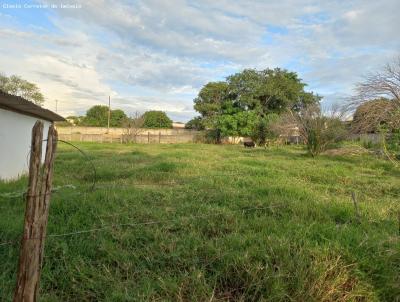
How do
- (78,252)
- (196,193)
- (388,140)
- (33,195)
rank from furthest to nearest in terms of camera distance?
1. (388,140)
2. (196,193)
3. (78,252)
4. (33,195)

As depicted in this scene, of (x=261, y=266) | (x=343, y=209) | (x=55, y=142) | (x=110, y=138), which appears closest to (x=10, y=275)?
(x=55, y=142)

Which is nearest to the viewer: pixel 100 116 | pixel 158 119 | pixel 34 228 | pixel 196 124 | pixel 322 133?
pixel 34 228

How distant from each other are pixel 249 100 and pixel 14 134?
29469 mm

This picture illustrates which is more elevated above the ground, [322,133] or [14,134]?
[322,133]

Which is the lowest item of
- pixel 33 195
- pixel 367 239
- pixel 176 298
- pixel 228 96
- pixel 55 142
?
pixel 176 298

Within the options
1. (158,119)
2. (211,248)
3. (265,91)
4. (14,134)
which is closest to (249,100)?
(265,91)

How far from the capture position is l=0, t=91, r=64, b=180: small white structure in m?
8.48

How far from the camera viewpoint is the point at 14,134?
938cm

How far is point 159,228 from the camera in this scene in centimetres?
426

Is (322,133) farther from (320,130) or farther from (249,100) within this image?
(249,100)

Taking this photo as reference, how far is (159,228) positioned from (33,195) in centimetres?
232

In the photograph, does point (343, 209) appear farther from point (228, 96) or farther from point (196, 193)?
Result: point (228, 96)

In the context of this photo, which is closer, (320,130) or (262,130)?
(320,130)

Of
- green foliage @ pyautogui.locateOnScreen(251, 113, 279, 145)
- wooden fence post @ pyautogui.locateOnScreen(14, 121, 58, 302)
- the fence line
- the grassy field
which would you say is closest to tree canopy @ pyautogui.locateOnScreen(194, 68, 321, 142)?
green foliage @ pyautogui.locateOnScreen(251, 113, 279, 145)
